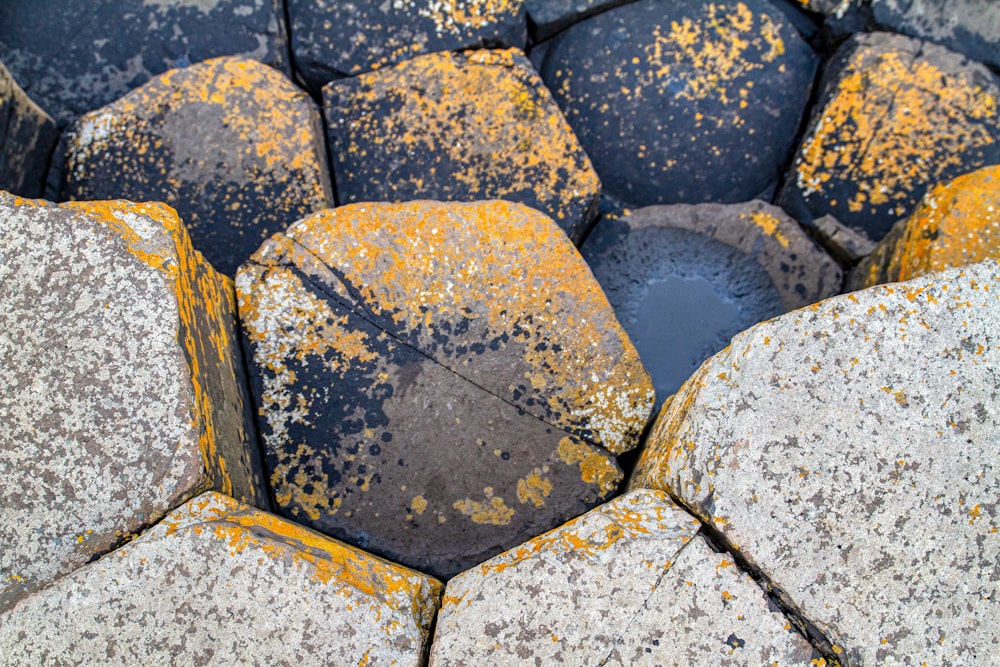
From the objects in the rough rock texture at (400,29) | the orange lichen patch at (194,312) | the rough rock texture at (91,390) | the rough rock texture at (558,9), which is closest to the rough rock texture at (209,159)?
the rough rock texture at (400,29)

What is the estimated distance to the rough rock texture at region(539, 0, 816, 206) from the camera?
1972mm

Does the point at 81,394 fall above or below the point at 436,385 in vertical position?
above

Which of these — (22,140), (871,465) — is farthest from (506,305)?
(22,140)

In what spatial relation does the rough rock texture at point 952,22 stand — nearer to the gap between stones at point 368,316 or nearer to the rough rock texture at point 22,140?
the gap between stones at point 368,316

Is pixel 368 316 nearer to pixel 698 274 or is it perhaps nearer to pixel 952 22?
pixel 698 274

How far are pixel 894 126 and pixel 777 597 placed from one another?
1283 millimetres

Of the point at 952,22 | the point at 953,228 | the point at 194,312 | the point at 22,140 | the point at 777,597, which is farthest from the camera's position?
the point at 952,22

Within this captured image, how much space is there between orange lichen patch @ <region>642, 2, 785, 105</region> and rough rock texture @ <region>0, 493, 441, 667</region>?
1467mm

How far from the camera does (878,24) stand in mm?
1939

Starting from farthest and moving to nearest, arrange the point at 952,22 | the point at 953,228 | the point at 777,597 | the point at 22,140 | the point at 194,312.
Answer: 1. the point at 952,22
2. the point at 22,140
3. the point at 953,228
4. the point at 194,312
5. the point at 777,597

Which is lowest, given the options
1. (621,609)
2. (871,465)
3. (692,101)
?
(621,609)

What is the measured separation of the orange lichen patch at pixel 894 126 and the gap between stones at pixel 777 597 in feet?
3.49

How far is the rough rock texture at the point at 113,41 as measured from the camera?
76.2 inches

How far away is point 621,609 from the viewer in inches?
45.3
